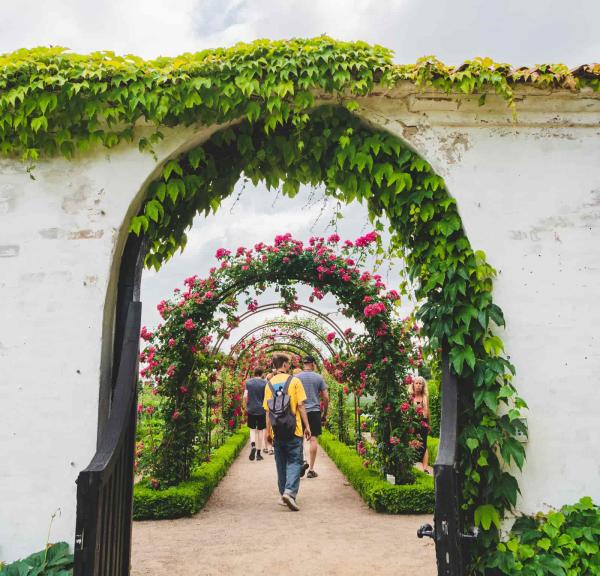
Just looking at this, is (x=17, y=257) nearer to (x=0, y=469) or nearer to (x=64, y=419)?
(x=64, y=419)

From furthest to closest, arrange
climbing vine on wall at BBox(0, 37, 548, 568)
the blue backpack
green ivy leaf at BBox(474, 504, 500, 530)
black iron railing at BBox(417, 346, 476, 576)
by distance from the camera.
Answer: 1. the blue backpack
2. climbing vine on wall at BBox(0, 37, 548, 568)
3. green ivy leaf at BBox(474, 504, 500, 530)
4. black iron railing at BBox(417, 346, 476, 576)

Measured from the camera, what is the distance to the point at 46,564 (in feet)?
9.49

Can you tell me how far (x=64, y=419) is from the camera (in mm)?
3143

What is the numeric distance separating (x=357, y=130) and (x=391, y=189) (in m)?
0.42

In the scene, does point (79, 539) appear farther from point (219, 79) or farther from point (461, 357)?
point (219, 79)

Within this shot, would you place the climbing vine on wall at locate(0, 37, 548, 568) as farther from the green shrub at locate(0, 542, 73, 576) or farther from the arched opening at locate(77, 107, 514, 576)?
the green shrub at locate(0, 542, 73, 576)

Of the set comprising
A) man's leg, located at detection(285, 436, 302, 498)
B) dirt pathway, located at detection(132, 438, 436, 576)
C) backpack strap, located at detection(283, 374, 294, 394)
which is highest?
backpack strap, located at detection(283, 374, 294, 394)

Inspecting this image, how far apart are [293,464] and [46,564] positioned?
363cm

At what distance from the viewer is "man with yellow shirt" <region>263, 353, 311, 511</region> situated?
20.5ft

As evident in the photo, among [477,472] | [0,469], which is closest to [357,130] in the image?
[477,472]

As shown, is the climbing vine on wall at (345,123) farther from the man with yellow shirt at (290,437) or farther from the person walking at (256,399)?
the person walking at (256,399)

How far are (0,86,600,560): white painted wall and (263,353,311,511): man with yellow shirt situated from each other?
10.8 feet

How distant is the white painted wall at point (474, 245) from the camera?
3.09 m

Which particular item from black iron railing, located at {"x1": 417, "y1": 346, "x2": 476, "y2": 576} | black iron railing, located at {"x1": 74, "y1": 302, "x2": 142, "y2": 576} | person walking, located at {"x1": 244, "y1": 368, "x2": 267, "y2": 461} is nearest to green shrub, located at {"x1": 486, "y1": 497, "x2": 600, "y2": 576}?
black iron railing, located at {"x1": 417, "y1": 346, "x2": 476, "y2": 576}
